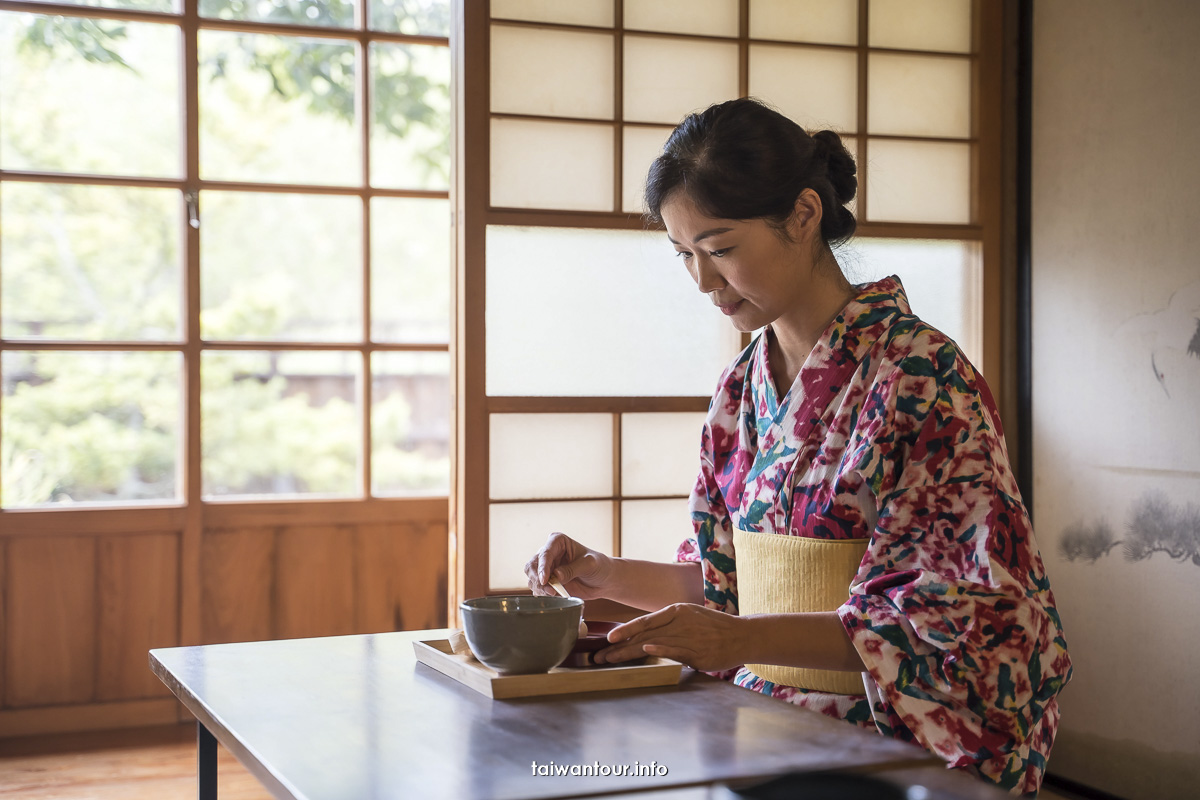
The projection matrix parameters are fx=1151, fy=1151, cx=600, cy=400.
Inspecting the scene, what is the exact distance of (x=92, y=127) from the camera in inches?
161

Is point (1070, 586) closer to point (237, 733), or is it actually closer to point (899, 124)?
point (899, 124)

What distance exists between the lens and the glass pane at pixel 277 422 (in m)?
6.61

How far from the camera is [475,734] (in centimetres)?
96

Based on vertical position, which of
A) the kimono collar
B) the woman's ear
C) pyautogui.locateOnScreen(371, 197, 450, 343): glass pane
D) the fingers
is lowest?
the fingers

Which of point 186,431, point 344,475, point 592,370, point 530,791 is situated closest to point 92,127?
point 186,431

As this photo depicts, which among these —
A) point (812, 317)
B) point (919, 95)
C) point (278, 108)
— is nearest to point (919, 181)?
point (919, 95)

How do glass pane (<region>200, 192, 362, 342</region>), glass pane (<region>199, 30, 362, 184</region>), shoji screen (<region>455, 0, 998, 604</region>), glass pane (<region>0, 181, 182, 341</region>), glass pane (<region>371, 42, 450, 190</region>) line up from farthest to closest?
glass pane (<region>200, 192, 362, 342</region>) < glass pane (<region>0, 181, 182, 341</region>) < glass pane (<region>371, 42, 450, 190</region>) < glass pane (<region>199, 30, 362, 184</region>) < shoji screen (<region>455, 0, 998, 604</region>)

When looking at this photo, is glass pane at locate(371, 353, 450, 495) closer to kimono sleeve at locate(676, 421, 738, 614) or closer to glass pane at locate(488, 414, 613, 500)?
glass pane at locate(488, 414, 613, 500)

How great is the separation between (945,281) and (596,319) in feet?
3.37

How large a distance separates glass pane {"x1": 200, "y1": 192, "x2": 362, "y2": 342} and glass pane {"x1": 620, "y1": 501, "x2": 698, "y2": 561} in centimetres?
344

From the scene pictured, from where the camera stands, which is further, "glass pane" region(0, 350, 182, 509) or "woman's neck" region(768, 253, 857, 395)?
"glass pane" region(0, 350, 182, 509)

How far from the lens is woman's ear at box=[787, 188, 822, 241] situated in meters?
1.55

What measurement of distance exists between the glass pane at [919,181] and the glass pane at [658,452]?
818 millimetres

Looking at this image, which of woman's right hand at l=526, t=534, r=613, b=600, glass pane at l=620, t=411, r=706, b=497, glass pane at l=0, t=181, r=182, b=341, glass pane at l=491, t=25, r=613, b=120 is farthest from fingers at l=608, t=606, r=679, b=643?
glass pane at l=0, t=181, r=182, b=341
